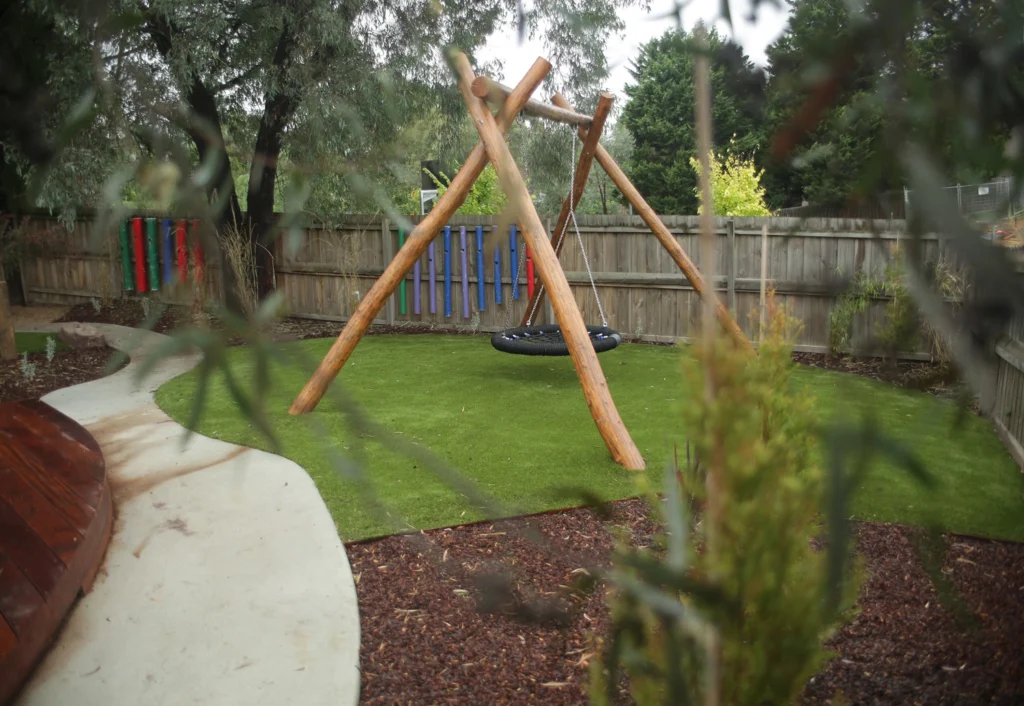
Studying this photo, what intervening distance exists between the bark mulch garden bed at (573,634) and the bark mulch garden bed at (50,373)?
4.41 m

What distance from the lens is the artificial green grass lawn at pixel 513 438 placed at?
4.09m

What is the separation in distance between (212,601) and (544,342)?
12.2 feet

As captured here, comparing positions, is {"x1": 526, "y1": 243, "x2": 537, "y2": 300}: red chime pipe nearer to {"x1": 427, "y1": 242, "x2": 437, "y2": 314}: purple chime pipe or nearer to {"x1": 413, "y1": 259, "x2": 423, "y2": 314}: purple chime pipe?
{"x1": 427, "y1": 242, "x2": 437, "y2": 314}: purple chime pipe

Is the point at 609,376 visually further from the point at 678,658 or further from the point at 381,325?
the point at 678,658

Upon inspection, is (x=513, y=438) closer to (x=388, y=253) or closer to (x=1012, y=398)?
(x=1012, y=398)

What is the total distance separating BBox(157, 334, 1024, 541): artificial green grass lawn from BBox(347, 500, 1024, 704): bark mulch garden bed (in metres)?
0.25

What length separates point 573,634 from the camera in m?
2.96

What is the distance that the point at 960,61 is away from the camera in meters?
0.50

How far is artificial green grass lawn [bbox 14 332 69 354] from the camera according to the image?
9.16 meters

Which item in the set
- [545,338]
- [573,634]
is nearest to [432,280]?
[545,338]

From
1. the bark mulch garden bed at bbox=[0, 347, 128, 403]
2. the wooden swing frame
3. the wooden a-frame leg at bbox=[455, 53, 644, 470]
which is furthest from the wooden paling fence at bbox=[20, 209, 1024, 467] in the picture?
the wooden a-frame leg at bbox=[455, 53, 644, 470]

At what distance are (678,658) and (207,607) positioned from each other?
3.02 m

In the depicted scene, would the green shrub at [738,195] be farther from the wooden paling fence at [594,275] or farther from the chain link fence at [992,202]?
the chain link fence at [992,202]

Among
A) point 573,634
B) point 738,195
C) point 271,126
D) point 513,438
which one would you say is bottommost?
point 573,634
